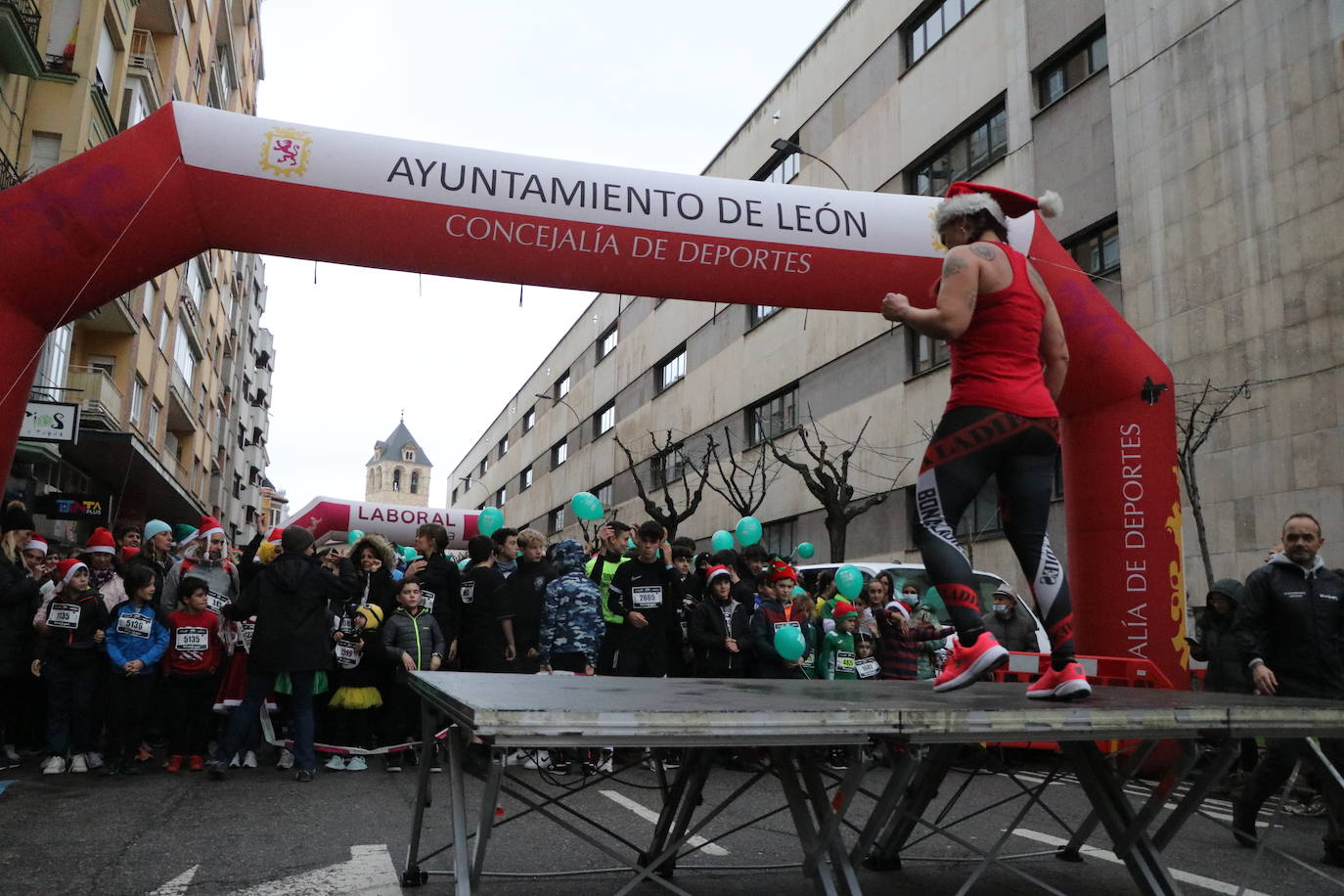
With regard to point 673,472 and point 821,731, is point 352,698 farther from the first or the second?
point 673,472

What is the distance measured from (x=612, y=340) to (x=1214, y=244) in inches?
1300

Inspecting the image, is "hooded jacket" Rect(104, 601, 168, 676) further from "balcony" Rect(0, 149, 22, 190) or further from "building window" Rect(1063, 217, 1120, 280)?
"building window" Rect(1063, 217, 1120, 280)

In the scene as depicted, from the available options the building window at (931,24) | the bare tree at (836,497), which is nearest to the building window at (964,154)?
the building window at (931,24)

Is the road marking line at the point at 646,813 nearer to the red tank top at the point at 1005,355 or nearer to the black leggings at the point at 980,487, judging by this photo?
the black leggings at the point at 980,487

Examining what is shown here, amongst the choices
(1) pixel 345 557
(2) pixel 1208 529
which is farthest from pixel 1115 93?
(1) pixel 345 557

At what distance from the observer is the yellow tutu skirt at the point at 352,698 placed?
8.73m

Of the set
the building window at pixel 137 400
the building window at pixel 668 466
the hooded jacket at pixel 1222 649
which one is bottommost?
the hooded jacket at pixel 1222 649

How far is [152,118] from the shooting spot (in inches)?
285

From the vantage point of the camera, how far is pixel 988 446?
428 centimetres

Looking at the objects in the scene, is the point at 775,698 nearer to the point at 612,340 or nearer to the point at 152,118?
the point at 152,118

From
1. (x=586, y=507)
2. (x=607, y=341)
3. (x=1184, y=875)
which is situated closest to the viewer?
(x=1184, y=875)

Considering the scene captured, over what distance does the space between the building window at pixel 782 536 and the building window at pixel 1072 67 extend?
12497 mm

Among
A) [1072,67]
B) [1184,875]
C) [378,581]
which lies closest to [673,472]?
[1072,67]

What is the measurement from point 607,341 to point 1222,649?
4005cm
